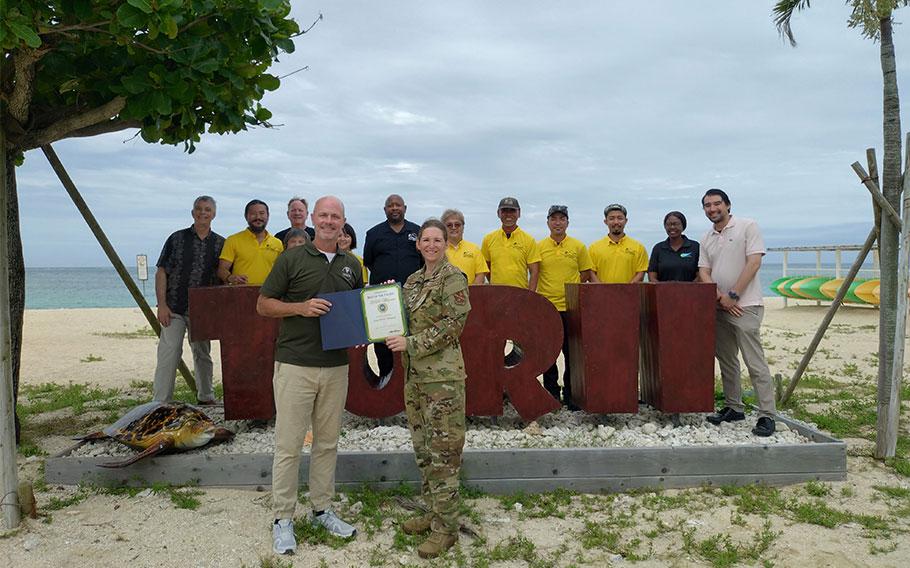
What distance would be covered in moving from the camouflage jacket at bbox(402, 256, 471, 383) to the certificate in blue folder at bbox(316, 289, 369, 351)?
339 millimetres

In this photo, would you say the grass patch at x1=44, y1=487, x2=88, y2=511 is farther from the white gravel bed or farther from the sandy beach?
the white gravel bed

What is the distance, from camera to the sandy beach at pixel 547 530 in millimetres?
4125

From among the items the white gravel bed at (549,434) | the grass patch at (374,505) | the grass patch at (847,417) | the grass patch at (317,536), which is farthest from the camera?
the grass patch at (847,417)

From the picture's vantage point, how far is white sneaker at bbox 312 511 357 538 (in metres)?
4.36

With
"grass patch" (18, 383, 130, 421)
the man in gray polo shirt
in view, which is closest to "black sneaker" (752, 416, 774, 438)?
the man in gray polo shirt

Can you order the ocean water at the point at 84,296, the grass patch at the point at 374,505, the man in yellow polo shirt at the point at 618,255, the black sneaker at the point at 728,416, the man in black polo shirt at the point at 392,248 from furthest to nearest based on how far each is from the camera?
the ocean water at the point at 84,296 < the man in yellow polo shirt at the point at 618,255 < the man in black polo shirt at the point at 392,248 < the black sneaker at the point at 728,416 < the grass patch at the point at 374,505

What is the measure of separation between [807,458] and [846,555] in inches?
54.4

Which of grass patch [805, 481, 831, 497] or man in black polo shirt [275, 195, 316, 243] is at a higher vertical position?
man in black polo shirt [275, 195, 316, 243]

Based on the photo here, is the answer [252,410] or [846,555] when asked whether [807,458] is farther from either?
[252,410]

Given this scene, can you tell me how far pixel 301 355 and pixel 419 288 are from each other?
876 mm

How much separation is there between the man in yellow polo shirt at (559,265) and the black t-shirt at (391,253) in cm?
150

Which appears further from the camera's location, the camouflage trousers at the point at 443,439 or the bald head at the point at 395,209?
the bald head at the point at 395,209

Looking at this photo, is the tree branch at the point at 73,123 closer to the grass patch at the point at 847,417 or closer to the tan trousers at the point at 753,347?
the tan trousers at the point at 753,347

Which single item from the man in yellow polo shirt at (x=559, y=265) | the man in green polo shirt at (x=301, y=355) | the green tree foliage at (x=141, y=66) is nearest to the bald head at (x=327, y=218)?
the man in green polo shirt at (x=301, y=355)
